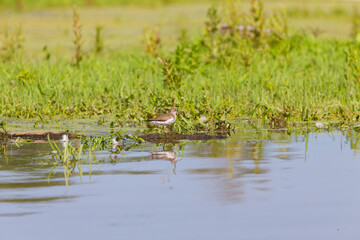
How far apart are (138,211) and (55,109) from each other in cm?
525

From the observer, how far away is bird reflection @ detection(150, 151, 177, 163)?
6.34 m

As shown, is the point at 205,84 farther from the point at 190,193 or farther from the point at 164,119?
the point at 190,193

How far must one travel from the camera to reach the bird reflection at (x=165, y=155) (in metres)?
6.34

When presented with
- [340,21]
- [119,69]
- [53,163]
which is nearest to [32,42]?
[119,69]

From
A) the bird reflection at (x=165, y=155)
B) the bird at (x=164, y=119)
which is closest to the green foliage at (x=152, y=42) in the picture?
the bird at (x=164, y=119)

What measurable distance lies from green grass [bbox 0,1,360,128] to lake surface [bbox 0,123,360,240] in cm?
161

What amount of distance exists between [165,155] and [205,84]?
419 centimetres

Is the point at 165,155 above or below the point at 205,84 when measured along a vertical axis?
below

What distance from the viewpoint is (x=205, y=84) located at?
10609 millimetres

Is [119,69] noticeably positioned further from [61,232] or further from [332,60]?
[61,232]

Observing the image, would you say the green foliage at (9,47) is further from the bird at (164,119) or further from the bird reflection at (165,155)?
the bird reflection at (165,155)

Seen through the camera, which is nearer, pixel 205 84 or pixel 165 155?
pixel 165 155

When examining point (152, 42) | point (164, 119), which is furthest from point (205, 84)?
point (152, 42)

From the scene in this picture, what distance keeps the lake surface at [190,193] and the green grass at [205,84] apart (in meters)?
1.61
